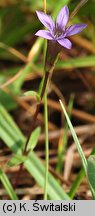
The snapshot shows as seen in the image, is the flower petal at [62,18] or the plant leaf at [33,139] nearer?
the flower petal at [62,18]

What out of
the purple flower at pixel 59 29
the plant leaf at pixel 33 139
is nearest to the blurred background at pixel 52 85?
the plant leaf at pixel 33 139

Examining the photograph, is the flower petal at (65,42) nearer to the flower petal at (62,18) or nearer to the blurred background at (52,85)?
the flower petal at (62,18)

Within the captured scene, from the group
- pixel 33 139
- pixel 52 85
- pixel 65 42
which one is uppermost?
pixel 52 85

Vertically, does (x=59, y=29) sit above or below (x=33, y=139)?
above

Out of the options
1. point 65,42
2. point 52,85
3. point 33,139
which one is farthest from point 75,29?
point 52,85

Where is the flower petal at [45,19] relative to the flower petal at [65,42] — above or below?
above

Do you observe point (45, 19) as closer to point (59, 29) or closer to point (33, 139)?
point (59, 29)

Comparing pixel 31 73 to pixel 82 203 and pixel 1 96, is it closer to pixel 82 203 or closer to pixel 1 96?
pixel 1 96

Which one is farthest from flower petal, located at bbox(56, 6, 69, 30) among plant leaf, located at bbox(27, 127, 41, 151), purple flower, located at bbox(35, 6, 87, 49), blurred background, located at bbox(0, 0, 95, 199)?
blurred background, located at bbox(0, 0, 95, 199)
